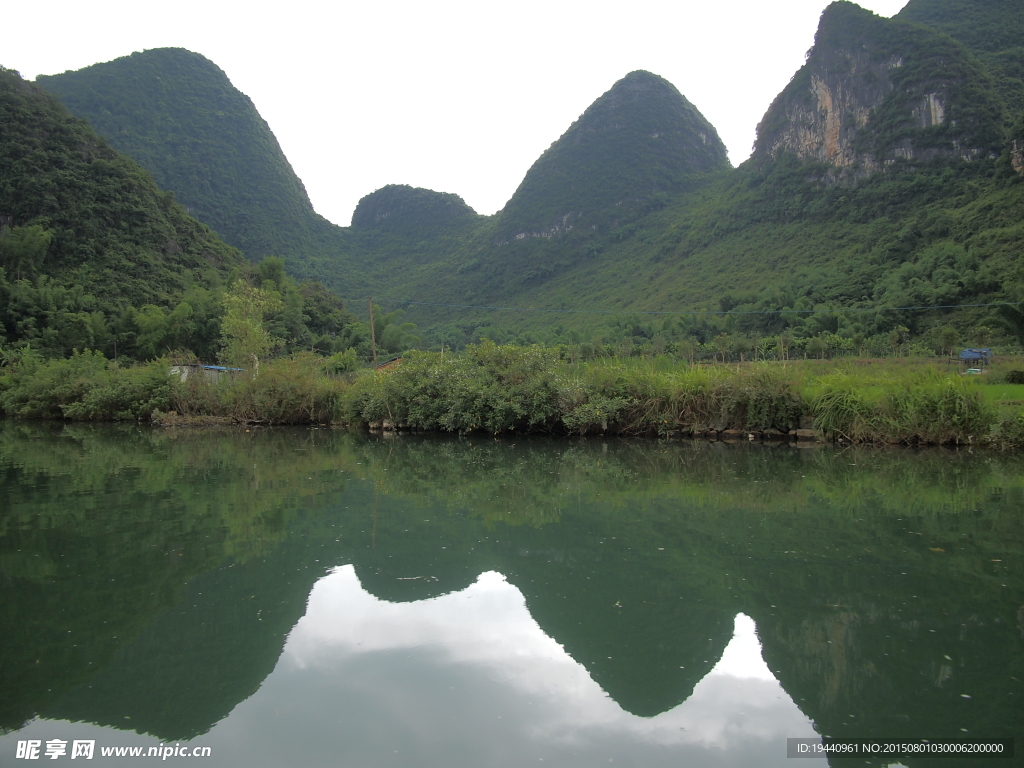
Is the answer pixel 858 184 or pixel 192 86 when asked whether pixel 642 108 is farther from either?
pixel 192 86

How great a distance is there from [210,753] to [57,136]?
61458 millimetres

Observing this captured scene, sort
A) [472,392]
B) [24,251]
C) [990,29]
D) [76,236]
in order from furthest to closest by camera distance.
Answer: [990,29]
[76,236]
[24,251]
[472,392]

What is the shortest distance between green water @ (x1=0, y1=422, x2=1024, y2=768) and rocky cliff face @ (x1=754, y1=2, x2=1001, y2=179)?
70.1m

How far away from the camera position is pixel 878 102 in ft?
239

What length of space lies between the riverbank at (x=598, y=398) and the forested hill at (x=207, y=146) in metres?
69.2

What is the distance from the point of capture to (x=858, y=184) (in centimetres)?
6856

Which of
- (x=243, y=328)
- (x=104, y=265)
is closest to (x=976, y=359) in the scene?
(x=243, y=328)

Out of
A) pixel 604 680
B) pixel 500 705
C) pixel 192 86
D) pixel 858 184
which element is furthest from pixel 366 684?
pixel 192 86

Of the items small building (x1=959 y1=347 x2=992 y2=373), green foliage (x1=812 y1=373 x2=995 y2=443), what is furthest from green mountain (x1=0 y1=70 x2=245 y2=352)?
small building (x1=959 y1=347 x2=992 y2=373)

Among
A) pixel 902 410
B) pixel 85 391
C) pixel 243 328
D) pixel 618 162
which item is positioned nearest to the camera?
pixel 902 410

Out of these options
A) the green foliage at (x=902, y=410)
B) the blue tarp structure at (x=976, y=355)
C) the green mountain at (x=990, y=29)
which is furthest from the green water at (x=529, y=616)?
the green mountain at (x=990, y=29)

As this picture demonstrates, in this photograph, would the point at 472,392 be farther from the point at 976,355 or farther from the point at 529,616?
the point at 976,355

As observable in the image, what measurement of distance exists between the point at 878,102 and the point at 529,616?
8654cm

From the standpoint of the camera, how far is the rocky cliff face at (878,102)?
63.2 meters
